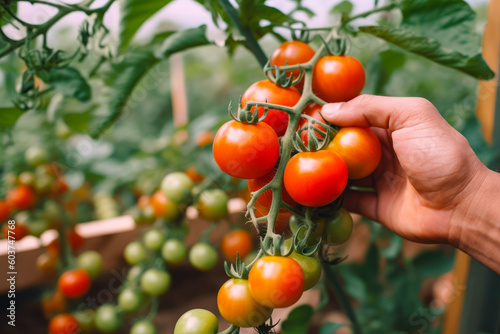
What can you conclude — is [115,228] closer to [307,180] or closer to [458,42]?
[307,180]

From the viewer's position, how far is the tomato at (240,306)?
0.40 m

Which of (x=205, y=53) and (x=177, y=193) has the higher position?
(x=177, y=193)

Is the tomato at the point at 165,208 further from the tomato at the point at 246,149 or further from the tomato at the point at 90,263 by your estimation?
the tomato at the point at 246,149

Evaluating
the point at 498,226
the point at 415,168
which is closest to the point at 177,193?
the point at 415,168

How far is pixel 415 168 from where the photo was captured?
57 cm

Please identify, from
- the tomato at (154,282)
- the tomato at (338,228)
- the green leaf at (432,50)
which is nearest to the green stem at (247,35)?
the green leaf at (432,50)

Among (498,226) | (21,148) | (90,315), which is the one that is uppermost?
(498,226)

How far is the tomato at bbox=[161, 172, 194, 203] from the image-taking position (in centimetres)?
81

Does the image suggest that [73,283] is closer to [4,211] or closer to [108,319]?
[108,319]

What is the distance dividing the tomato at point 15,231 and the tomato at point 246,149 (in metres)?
0.79

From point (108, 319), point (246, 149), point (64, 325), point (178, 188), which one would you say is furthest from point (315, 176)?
point (64, 325)

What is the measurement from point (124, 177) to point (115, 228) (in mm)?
244

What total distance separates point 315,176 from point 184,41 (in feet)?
1.28

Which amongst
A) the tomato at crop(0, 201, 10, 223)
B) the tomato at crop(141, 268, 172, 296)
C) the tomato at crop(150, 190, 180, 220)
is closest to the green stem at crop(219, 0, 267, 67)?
the tomato at crop(150, 190, 180, 220)
